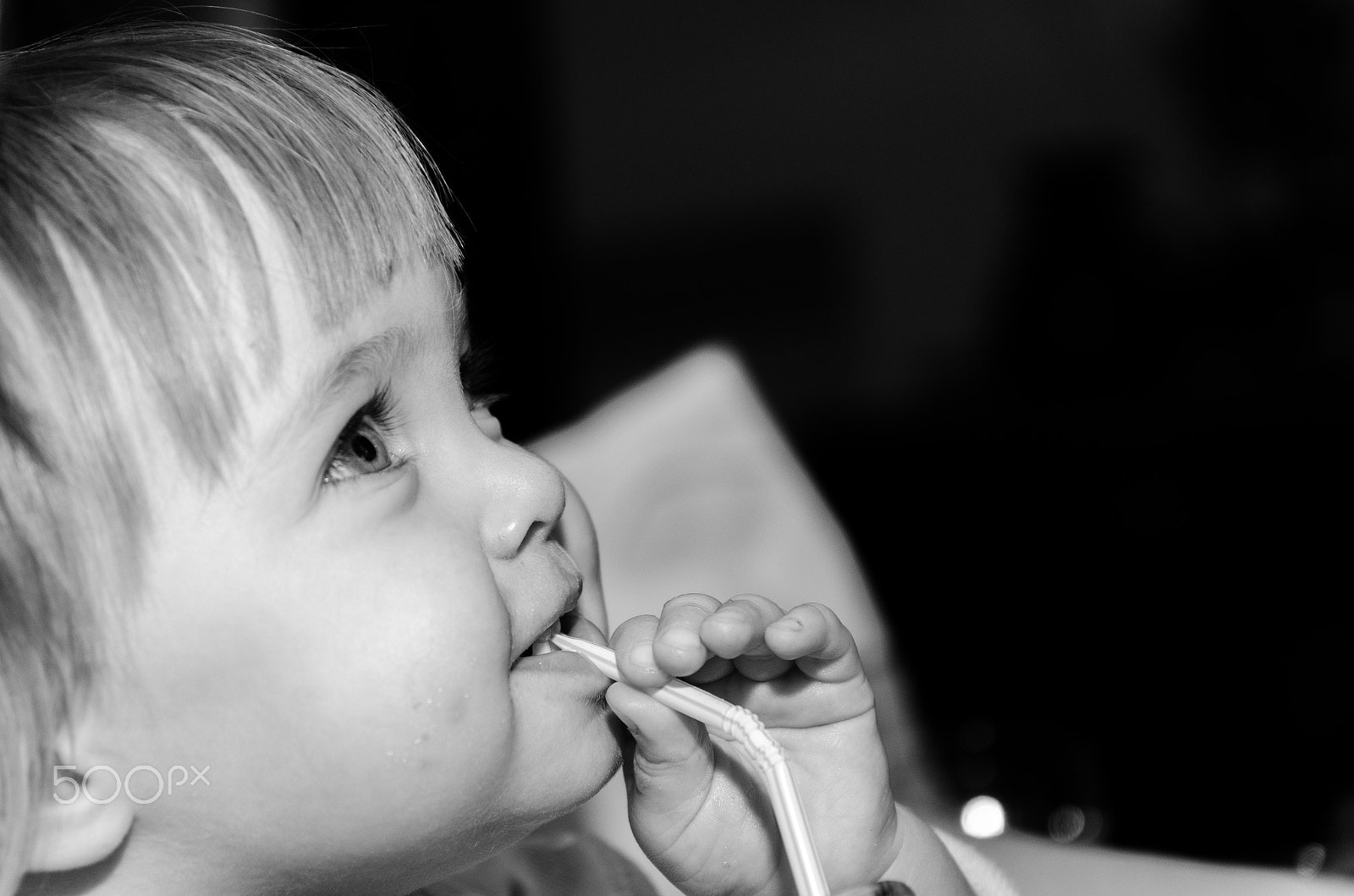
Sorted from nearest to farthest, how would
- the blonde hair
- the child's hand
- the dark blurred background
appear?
the blonde hair
the child's hand
the dark blurred background

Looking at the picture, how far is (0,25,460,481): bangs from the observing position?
465 millimetres

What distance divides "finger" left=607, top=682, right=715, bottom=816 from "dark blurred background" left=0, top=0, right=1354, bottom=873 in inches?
27.1

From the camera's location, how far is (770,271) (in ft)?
4.99

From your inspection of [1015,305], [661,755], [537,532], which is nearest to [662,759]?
[661,755]

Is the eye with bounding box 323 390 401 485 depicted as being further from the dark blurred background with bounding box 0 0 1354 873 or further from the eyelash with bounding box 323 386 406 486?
the dark blurred background with bounding box 0 0 1354 873

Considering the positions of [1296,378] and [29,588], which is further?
[1296,378]

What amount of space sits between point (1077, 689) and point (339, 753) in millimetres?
1073

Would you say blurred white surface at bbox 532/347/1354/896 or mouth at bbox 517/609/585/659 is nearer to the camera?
mouth at bbox 517/609/585/659

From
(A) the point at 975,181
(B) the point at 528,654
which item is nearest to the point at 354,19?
(A) the point at 975,181

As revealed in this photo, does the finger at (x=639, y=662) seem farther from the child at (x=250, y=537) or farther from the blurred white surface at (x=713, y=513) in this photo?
the blurred white surface at (x=713, y=513)

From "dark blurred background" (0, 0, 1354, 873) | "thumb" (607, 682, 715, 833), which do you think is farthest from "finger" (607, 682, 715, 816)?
"dark blurred background" (0, 0, 1354, 873)

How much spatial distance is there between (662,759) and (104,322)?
11.7 inches

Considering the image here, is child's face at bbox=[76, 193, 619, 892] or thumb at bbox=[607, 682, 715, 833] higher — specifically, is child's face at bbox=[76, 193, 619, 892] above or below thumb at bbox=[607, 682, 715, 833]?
above

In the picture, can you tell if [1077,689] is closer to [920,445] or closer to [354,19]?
[920,445]
